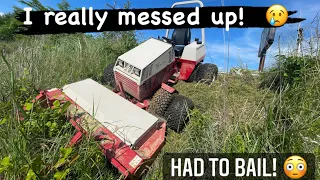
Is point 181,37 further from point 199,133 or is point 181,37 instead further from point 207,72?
point 199,133

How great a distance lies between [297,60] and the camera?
371 cm

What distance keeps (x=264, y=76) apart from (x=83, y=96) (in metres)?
3.19

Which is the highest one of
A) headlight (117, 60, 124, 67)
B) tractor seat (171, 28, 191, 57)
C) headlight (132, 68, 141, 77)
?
tractor seat (171, 28, 191, 57)

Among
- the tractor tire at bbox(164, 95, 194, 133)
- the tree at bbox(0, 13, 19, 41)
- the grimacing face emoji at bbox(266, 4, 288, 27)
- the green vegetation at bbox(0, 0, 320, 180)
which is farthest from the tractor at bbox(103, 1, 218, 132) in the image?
the tree at bbox(0, 13, 19, 41)

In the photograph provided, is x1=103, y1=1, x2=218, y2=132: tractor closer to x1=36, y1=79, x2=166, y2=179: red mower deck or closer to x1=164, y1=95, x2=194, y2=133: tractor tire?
x1=164, y1=95, x2=194, y2=133: tractor tire

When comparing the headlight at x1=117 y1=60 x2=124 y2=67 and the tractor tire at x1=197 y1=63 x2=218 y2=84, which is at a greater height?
the headlight at x1=117 y1=60 x2=124 y2=67

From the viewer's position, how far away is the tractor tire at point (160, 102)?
379 cm

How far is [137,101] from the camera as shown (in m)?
4.02

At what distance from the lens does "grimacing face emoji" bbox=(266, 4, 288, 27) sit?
3.98 meters

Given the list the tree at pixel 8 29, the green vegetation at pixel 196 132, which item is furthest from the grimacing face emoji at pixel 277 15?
the tree at pixel 8 29

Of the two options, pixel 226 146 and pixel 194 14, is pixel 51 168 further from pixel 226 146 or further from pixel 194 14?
pixel 194 14

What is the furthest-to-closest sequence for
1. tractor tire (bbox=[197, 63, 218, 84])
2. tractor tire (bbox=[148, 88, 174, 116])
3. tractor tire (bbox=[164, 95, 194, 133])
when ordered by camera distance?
1. tractor tire (bbox=[197, 63, 218, 84])
2. tractor tire (bbox=[148, 88, 174, 116])
3. tractor tire (bbox=[164, 95, 194, 133])

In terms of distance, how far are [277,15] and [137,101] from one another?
7.90ft

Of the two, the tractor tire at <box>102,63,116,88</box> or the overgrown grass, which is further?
the tractor tire at <box>102,63,116,88</box>
